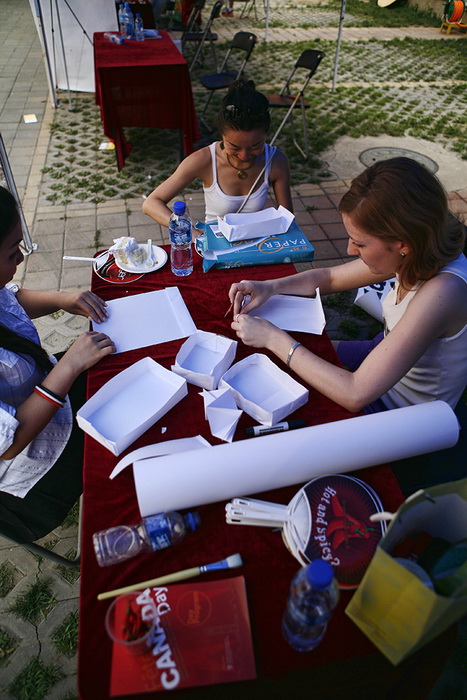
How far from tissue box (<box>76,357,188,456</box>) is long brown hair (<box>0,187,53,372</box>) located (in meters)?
0.35

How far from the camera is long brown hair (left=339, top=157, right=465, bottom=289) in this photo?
1384 millimetres

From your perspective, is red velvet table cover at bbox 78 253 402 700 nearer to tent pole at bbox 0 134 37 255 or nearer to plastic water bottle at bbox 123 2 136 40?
tent pole at bbox 0 134 37 255

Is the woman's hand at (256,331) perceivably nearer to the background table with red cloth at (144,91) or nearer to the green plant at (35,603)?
the green plant at (35,603)

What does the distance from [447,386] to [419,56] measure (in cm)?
982

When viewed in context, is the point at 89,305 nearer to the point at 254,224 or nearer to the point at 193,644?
the point at 254,224

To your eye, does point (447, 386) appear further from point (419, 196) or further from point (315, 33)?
point (315, 33)

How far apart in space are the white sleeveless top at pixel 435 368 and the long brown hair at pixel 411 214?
68 mm

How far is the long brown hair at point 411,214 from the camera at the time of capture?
1384 mm

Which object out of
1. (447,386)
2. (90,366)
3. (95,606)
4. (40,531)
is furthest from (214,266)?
(95,606)

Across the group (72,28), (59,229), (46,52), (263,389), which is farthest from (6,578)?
(72,28)

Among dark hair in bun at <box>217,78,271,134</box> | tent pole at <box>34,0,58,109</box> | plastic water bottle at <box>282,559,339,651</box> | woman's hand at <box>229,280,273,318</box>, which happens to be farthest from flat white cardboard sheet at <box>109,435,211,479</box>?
tent pole at <box>34,0,58,109</box>

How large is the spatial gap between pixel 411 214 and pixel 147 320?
102 centimetres

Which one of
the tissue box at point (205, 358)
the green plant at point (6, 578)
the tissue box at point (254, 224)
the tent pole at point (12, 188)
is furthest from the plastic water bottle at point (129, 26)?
the green plant at point (6, 578)

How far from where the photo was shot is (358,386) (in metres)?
1.42
